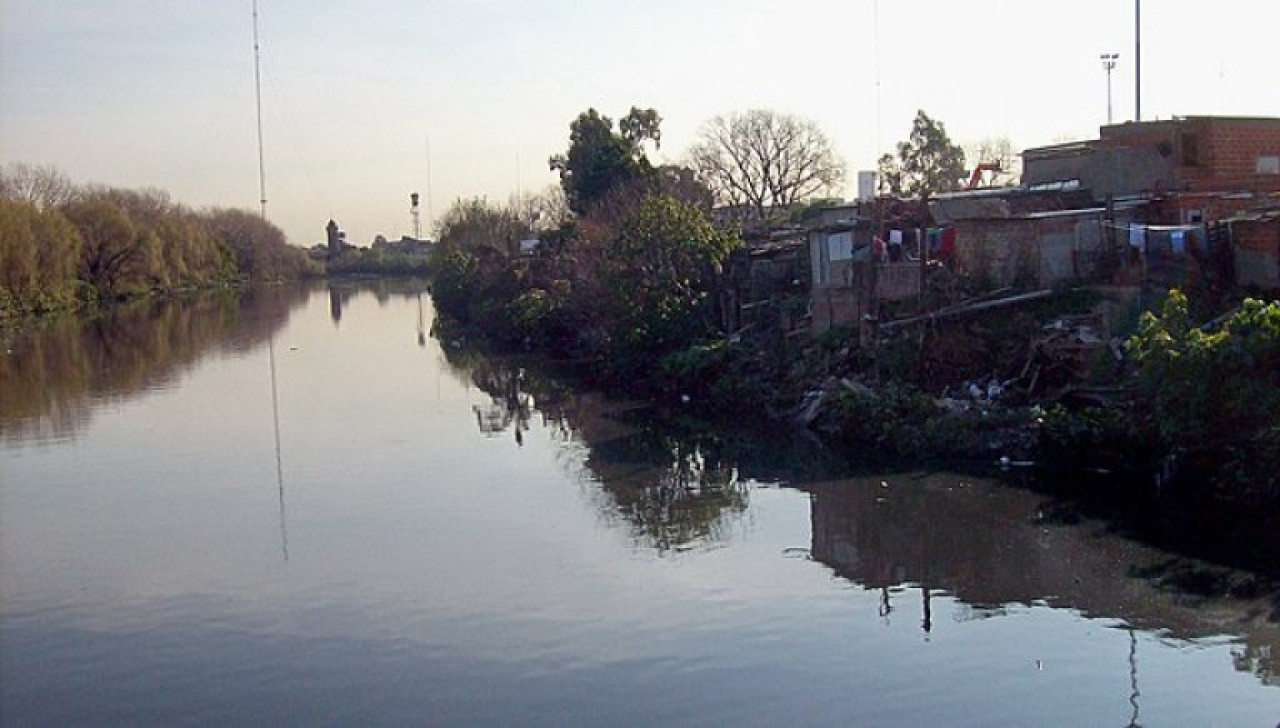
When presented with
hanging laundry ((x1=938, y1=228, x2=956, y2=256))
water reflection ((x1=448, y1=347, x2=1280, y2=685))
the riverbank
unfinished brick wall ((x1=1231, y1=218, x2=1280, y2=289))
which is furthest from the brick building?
water reflection ((x1=448, y1=347, x2=1280, y2=685))

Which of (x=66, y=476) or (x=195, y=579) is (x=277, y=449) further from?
(x=195, y=579)

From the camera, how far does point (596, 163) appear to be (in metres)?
42.9

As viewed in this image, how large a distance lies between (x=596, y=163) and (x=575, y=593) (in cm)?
3141

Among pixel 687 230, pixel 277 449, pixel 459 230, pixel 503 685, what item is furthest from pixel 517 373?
pixel 459 230

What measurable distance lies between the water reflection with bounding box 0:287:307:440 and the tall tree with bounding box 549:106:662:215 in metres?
11.6

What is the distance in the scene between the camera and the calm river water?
9961mm

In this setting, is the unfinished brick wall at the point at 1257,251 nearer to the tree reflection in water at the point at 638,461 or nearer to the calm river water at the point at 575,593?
the calm river water at the point at 575,593

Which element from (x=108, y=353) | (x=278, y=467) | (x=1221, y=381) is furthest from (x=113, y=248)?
A: (x=1221, y=381)

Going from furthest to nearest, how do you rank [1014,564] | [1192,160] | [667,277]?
[667,277] → [1192,160] → [1014,564]

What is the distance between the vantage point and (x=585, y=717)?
960 centimetres

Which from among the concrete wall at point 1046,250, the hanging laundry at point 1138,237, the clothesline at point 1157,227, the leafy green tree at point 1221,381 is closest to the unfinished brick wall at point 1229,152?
the clothesline at point 1157,227

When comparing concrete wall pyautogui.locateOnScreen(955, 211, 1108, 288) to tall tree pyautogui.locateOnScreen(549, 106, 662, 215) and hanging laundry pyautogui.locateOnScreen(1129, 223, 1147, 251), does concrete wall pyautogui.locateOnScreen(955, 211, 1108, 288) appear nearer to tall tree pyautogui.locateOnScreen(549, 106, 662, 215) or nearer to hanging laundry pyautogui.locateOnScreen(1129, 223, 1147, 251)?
hanging laundry pyautogui.locateOnScreen(1129, 223, 1147, 251)

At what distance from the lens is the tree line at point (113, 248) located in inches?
2170

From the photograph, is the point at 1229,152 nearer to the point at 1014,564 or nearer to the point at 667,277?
the point at 667,277
